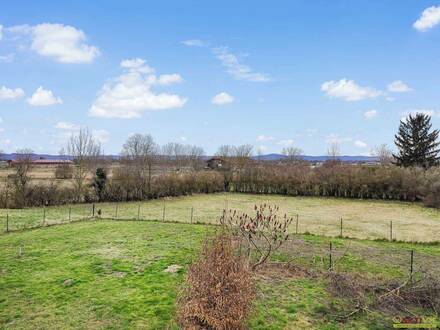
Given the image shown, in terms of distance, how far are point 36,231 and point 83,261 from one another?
7.85 metres

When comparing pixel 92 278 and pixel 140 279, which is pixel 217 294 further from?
pixel 92 278

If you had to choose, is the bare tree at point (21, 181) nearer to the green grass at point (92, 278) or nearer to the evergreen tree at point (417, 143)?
the green grass at point (92, 278)

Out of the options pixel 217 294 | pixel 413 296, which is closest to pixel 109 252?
pixel 217 294

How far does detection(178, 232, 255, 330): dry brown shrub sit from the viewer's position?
692cm

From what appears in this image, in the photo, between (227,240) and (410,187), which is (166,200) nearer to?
(410,187)

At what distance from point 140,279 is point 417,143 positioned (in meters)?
55.3

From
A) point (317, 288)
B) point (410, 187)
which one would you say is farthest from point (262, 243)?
point (410, 187)

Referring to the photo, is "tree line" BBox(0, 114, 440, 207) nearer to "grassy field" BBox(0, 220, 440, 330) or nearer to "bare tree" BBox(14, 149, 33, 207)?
"bare tree" BBox(14, 149, 33, 207)

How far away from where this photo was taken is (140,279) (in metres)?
11.1

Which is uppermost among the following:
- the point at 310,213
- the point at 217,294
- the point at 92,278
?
the point at 217,294

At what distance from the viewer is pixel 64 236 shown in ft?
57.1

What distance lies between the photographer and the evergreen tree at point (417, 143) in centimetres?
5569

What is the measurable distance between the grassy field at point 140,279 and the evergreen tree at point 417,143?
44.0m

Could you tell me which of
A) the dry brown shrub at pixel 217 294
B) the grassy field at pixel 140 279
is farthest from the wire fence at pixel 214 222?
the dry brown shrub at pixel 217 294
